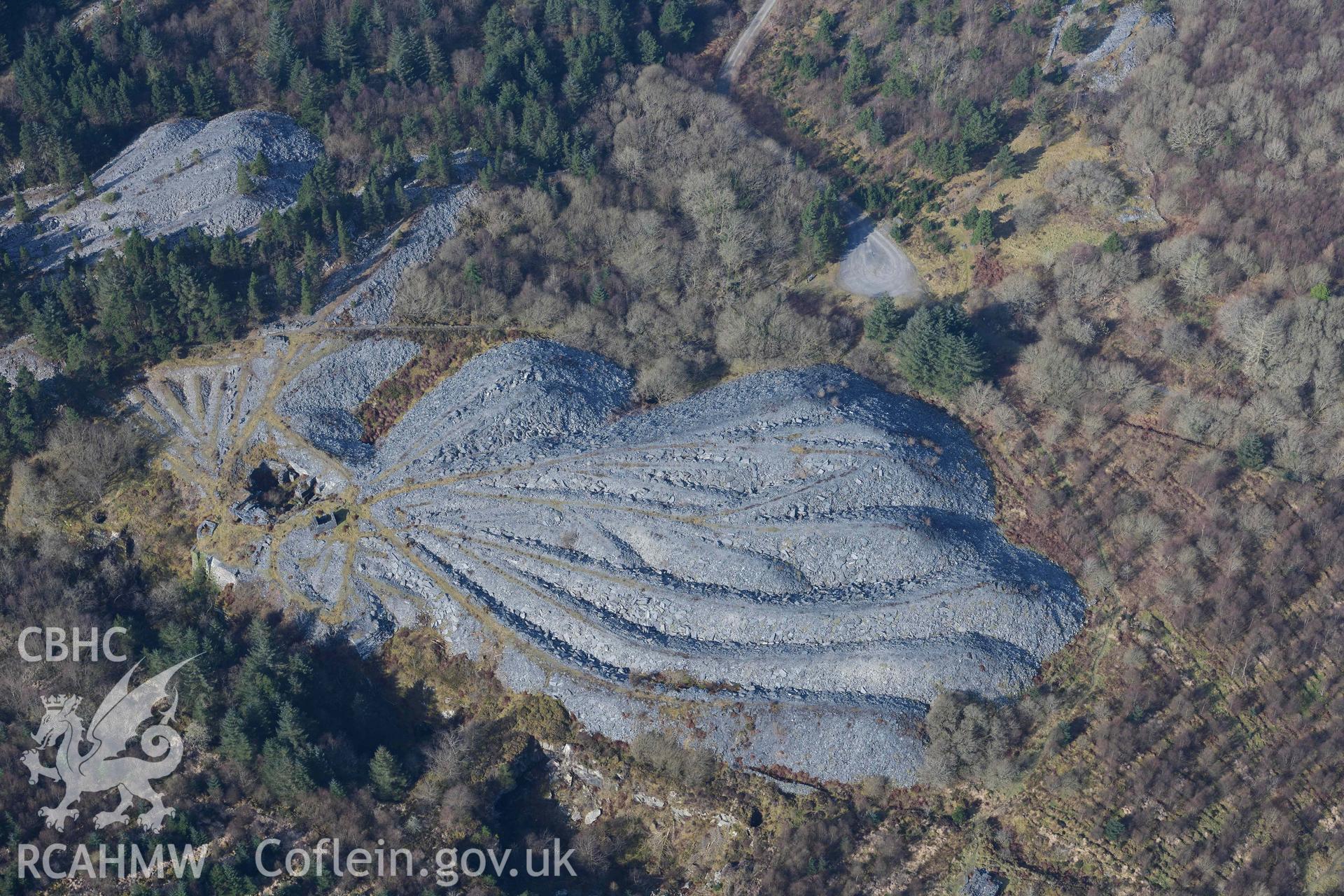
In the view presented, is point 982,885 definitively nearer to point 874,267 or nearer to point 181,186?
point 874,267

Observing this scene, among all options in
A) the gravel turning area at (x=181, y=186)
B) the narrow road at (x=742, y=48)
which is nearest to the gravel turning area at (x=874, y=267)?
the narrow road at (x=742, y=48)

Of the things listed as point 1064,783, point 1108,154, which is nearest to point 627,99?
point 1108,154

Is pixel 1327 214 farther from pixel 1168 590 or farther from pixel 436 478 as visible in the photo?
pixel 436 478

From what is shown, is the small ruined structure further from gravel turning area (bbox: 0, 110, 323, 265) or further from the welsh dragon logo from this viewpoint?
gravel turning area (bbox: 0, 110, 323, 265)

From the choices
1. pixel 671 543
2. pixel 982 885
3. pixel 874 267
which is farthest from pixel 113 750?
pixel 874 267

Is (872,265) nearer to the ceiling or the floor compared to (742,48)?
nearer to the floor

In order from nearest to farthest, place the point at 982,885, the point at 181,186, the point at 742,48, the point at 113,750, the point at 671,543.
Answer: the point at 982,885 < the point at 113,750 < the point at 671,543 < the point at 181,186 < the point at 742,48
